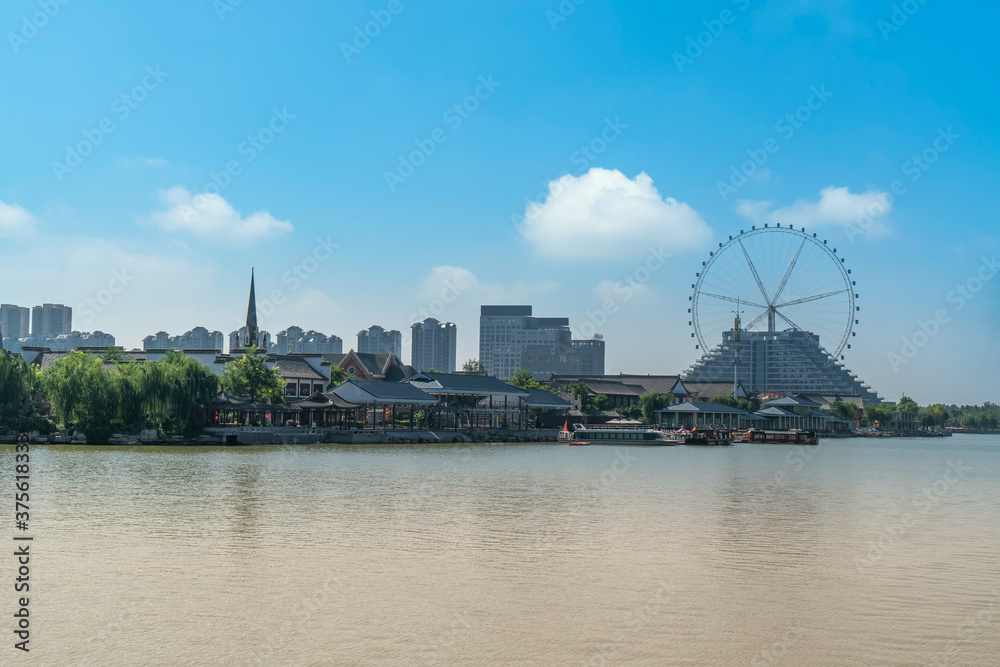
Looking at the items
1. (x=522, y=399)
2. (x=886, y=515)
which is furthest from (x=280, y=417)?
(x=886, y=515)

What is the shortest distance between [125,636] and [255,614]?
1.97 m

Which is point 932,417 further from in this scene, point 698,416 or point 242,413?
point 242,413

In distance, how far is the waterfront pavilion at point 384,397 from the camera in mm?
82250

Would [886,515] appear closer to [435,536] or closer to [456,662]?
[435,536]

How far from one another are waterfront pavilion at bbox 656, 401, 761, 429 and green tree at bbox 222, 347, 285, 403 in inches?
2102

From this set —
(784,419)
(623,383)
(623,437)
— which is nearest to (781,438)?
(623,437)

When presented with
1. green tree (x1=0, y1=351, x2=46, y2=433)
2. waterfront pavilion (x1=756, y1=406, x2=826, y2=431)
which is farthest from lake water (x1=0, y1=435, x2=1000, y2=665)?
waterfront pavilion (x1=756, y1=406, x2=826, y2=431)

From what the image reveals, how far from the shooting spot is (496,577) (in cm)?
1692

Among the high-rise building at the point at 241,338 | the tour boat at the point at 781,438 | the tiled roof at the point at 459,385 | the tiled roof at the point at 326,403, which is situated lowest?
the tour boat at the point at 781,438

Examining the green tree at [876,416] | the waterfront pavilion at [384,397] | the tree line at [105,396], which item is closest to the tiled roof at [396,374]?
the waterfront pavilion at [384,397]

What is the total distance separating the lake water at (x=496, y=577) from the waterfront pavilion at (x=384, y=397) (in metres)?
47.1

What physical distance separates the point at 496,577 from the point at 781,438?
94.4 m

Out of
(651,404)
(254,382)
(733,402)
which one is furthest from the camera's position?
(733,402)

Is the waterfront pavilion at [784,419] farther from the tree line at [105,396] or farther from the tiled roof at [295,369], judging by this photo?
the tree line at [105,396]
